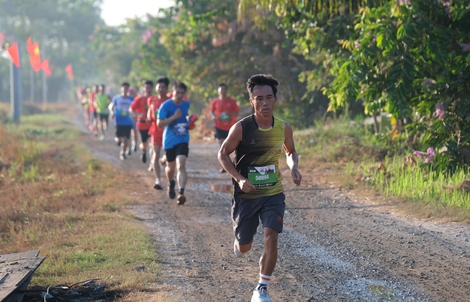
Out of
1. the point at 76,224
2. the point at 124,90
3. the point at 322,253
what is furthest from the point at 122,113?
the point at 322,253

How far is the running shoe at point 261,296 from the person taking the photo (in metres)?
5.37

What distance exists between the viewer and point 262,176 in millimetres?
5750

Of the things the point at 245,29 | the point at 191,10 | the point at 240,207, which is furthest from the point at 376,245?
the point at 191,10

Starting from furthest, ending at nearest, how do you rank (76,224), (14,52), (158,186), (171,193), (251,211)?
1. (14,52)
2. (158,186)
3. (171,193)
4. (76,224)
5. (251,211)

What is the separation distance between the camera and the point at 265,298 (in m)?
5.38

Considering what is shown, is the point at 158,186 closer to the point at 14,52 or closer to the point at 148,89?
the point at 148,89

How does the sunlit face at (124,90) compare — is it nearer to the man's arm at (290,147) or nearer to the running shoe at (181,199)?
the running shoe at (181,199)

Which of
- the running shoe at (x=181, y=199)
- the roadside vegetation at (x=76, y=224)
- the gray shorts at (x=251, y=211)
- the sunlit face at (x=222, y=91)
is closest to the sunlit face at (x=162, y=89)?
A: the roadside vegetation at (x=76, y=224)

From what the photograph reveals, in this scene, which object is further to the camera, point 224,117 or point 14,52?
point 14,52

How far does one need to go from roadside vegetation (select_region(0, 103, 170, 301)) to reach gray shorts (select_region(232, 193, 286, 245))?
877mm

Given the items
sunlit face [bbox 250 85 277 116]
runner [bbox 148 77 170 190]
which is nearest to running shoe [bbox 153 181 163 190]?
runner [bbox 148 77 170 190]

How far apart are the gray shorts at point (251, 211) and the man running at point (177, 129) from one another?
470 cm

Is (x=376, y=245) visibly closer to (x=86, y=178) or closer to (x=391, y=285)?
(x=391, y=285)

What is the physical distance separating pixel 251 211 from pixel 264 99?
94 centimetres
